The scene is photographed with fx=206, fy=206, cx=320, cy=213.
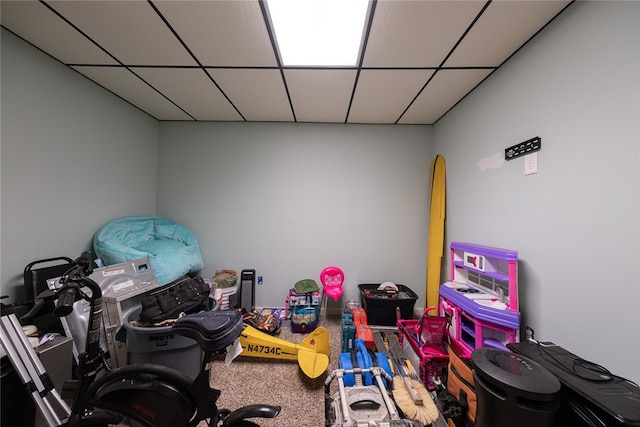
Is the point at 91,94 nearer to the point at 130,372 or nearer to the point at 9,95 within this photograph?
the point at 9,95

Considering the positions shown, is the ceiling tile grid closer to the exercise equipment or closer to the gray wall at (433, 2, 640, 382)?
the gray wall at (433, 2, 640, 382)

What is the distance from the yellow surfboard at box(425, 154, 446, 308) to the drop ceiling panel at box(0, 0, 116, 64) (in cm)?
324

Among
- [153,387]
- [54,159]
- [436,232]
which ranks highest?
[54,159]

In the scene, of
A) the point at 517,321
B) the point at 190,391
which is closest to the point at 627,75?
the point at 517,321

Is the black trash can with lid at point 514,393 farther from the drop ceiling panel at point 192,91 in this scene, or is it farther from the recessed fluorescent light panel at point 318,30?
the drop ceiling panel at point 192,91

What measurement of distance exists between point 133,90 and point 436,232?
11.6 ft

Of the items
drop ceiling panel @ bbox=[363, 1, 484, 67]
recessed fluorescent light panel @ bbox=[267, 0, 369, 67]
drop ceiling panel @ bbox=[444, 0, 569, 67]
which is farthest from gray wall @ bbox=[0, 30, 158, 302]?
drop ceiling panel @ bbox=[444, 0, 569, 67]

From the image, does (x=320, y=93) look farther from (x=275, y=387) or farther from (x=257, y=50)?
(x=275, y=387)

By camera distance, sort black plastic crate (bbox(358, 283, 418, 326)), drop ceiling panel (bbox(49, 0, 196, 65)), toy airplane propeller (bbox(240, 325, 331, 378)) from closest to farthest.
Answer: drop ceiling panel (bbox(49, 0, 196, 65)), toy airplane propeller (bbox(240, 325, 331, 378)), black plastic crate (bbox(358, 283, 418, 326))

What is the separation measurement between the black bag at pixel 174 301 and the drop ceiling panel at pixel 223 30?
6.27 ft

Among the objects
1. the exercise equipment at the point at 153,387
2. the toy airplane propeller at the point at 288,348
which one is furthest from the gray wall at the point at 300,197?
the exercise equipment at the point at 153,387

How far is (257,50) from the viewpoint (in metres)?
1.49

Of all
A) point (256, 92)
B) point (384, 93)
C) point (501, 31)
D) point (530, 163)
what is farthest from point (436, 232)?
point (256, 92)

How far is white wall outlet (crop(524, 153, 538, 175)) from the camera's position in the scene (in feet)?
4.33
